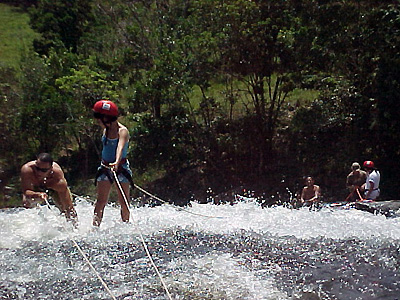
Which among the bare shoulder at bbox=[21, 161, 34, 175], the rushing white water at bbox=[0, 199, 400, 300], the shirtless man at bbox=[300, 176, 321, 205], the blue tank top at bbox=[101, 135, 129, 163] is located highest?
the blue tank top at bbox=[101, 135, 129, 163]

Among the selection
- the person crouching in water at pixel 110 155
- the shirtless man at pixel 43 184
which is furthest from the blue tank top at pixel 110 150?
the shirtless man at pixel 43 184

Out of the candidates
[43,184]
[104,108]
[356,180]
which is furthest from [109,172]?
[356,180]

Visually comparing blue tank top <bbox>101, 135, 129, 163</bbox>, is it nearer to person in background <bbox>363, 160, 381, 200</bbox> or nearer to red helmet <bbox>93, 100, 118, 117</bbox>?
red helmet <bbox>93, 100, 118, 117</bbox>

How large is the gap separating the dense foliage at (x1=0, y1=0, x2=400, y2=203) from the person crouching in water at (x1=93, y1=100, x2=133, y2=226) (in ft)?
30.4

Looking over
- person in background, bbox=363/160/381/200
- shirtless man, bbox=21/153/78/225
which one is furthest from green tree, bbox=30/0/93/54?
shirtless man, bbox=21/153/78/225

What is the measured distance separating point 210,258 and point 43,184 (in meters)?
3.10

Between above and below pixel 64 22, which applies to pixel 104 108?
below

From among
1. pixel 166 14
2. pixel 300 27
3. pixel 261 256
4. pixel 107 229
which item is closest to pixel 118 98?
pixel 166 14

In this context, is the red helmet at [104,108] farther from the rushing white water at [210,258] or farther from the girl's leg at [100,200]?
the rushing white water at [210,258]

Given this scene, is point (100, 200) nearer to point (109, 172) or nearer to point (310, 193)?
point (109, 172)

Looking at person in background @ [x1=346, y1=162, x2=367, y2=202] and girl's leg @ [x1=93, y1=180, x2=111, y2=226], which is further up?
girl's leg @ [x1=93, y1=180, x2=111, y2=226]

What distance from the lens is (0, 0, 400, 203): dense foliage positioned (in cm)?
1530

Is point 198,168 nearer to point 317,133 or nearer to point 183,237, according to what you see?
point 317,133

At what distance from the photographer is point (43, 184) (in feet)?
24.6
